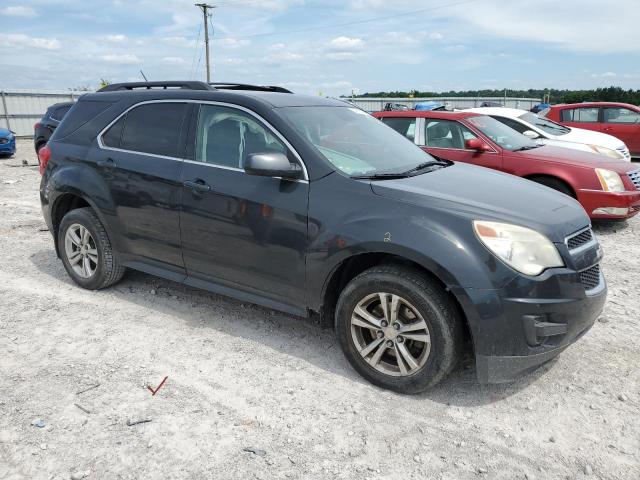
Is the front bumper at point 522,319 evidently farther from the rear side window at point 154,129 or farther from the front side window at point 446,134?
the front side window at point 446,134

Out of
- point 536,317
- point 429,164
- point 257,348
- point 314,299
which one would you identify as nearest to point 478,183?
point 429,164

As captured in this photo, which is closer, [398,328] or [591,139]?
[398,328]

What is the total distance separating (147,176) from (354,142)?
1.64 meters

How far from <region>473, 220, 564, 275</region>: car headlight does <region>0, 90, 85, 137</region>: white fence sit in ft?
86.9

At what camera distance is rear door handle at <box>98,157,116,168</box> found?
4329 millimetres

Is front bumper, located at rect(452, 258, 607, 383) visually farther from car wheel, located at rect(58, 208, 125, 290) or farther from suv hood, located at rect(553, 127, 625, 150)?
suv hood, located at rect(553, 127, 625, 150)

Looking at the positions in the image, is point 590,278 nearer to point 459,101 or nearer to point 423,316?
point 423,316

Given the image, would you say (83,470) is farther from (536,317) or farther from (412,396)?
(536,317)

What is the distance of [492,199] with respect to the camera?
3.20m

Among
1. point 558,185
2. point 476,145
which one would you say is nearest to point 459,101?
point 476,145

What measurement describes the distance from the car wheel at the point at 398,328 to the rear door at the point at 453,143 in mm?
4814

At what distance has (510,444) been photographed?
9.04 ft

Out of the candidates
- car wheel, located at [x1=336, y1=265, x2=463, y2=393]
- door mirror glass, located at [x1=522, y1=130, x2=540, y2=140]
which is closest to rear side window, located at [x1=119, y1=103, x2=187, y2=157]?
car wheel, located at [x1=336, y1=265, x2=463, y2=393]

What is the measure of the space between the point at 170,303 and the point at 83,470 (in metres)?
2.15
